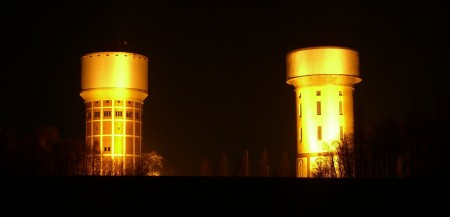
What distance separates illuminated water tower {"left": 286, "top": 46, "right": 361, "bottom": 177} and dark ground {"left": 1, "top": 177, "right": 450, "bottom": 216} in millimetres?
34517

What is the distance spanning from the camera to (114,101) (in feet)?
192

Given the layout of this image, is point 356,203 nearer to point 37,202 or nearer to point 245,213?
point 245,213

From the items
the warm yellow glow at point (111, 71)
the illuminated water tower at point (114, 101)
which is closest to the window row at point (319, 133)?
the illuminated water tower at point (114, 101)

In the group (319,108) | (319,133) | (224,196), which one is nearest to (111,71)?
(319,108)

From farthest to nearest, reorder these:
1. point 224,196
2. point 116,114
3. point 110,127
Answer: point 110,127 → point 116,114 → point 224,196

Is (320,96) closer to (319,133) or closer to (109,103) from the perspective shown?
(319,133)

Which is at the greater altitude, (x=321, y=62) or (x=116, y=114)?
(x=321, y=62)

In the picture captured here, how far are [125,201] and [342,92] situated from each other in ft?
124

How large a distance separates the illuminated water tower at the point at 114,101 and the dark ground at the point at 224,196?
38851mm

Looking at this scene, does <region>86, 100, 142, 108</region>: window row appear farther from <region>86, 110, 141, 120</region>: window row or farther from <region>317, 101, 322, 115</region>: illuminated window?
<region>317, 101, 322, 115</region>: illuminated window

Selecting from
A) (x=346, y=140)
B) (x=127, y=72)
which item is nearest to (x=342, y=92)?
(x=346, y=140)

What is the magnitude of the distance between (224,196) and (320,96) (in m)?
35.9

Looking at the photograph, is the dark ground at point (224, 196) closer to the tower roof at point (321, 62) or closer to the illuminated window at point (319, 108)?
the tower roof at point (321, 62)

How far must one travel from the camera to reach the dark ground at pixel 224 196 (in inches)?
686
